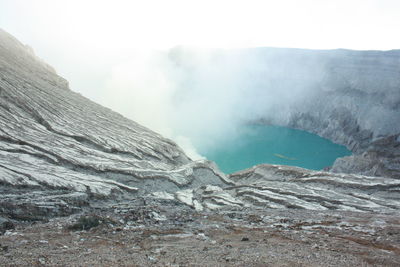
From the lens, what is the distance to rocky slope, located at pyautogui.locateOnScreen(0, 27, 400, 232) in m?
15.2

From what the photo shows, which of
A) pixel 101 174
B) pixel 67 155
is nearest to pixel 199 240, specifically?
pixel 101 174

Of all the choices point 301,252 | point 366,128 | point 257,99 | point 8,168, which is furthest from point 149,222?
point 257,99

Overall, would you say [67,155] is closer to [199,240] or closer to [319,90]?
[199,240]

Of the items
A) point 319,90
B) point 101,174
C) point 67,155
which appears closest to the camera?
point 101,174

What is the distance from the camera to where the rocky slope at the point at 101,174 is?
49.8 ft

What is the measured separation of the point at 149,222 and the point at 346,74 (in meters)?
78.2

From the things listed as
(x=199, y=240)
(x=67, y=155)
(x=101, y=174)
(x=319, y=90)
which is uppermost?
(x=319, y=90)

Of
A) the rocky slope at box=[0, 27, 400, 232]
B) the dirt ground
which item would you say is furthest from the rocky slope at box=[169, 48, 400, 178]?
the dirt ground

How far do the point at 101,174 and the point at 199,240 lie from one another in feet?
36.0

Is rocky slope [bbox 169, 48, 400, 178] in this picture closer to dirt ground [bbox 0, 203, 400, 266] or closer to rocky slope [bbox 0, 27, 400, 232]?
rocky slope [bbox 0, 27, 400, 232]

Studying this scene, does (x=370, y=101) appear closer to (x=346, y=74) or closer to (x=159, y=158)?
(x=346, y=74)

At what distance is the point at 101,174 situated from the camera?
65.5 ft

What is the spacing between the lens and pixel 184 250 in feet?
32.2

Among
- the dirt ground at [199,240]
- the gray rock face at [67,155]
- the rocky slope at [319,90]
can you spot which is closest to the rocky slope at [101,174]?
the gray rock face at [67,155]
